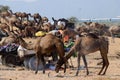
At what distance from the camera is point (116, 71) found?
1788cm

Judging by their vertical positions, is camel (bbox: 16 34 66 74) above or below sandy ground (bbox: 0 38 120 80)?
above

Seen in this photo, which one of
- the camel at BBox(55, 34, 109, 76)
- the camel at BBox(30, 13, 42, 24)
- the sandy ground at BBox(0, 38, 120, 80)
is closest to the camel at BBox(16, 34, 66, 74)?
the camel at BBox(55, 34, 109, 76)

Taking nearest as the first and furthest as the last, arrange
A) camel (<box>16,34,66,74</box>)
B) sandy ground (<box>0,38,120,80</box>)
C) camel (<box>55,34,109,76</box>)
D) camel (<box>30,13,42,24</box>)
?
1. sandy ground (<box>0,38,120,80</box>)
2. camel (<box>16,34,66,74</box>)
3. camel (<box>55,34,109,76</box>)
4. camel (<box>30,13,42,24</box>)

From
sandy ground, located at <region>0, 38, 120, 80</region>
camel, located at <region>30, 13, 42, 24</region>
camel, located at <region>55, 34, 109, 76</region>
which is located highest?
camel, located at <region>55, 34, 109, 76</region>

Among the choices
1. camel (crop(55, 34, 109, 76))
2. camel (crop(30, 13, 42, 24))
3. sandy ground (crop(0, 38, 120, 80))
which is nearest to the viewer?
sandy ground (crop(0, 38, 120, 80))

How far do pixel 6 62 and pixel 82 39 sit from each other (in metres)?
4.32

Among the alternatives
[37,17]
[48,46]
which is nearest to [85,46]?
[48,46]

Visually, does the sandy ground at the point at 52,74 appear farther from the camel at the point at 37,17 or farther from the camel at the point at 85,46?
the camel at the point at 37,17

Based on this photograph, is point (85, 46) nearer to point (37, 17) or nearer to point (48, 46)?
point (48, 46)

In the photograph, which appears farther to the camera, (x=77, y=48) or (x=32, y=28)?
(x=32, y=28)

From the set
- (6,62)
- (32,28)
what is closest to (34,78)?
(6,62)

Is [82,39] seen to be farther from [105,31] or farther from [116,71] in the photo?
[105,31]

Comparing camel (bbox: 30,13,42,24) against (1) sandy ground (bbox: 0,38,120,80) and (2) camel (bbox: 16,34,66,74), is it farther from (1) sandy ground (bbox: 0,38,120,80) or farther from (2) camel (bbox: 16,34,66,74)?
(2) camel (bbox: 16,34,66,74)

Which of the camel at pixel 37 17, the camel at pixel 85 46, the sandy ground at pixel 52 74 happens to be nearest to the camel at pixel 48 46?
the camel at pixel 85 46
